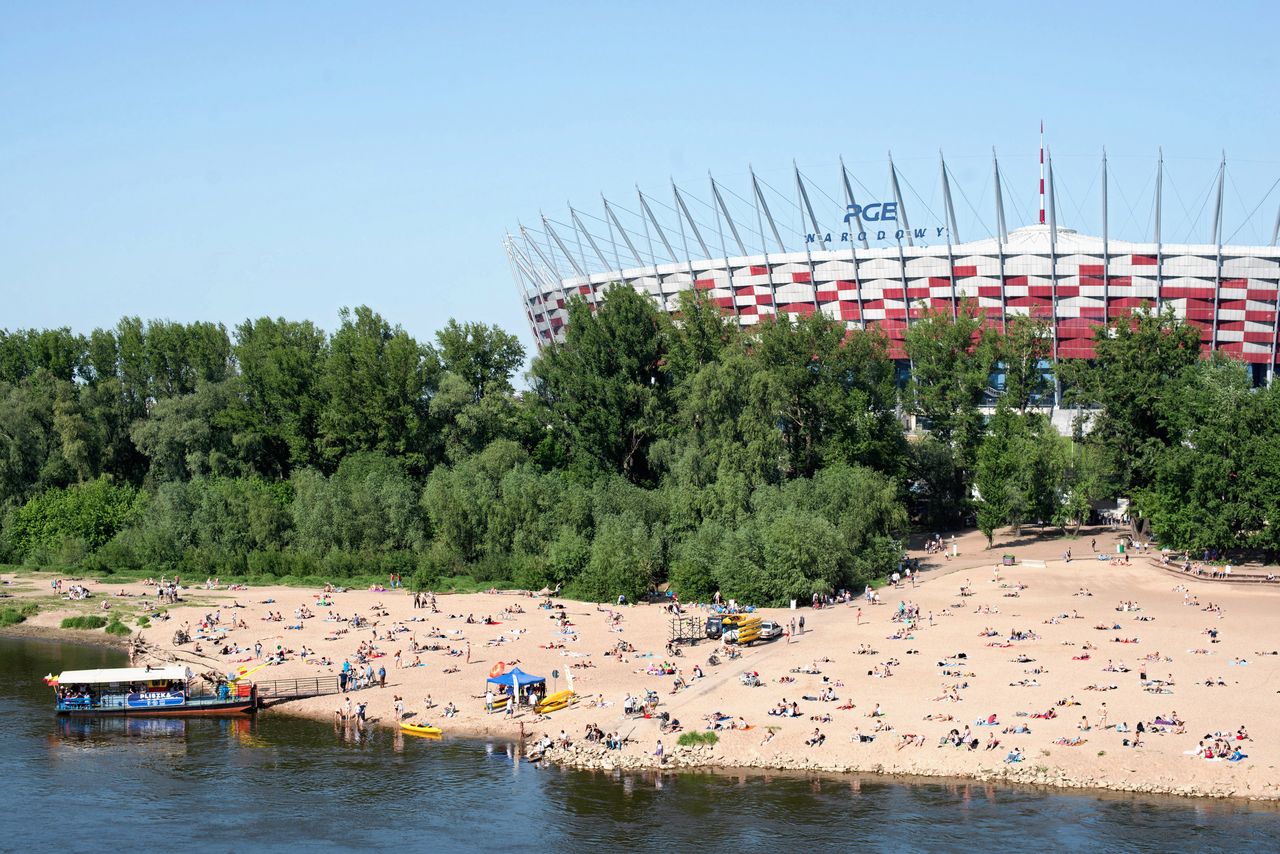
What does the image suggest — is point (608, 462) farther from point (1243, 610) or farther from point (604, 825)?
point (604, 825)

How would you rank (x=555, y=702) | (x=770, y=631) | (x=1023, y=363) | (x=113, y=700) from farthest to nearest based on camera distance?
(x=1023, y=363), (x=770, y=631), (x=113, y=700), (x=555, y=702)

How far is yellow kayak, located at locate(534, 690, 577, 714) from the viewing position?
51.2 m

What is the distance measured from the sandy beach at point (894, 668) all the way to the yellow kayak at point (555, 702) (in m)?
0.77

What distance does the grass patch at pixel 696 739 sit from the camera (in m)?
45.7

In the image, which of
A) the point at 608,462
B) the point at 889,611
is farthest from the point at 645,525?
the point at 889,611

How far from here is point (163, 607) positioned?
75188 millimetres

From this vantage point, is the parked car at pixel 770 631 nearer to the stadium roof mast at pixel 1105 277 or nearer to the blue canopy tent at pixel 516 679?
the blue canopy tent at pixel 516 679

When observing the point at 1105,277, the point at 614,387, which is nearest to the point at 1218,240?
the point at 1105,277

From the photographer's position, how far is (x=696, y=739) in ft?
151

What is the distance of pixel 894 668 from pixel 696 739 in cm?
1237

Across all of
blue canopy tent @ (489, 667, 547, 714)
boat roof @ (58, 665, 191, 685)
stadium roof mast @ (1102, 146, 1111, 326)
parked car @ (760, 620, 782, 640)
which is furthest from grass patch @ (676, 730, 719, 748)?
stadium roof mast @ (1102, 146, 1111, 326)

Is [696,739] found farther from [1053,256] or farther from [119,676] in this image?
[1053,256]

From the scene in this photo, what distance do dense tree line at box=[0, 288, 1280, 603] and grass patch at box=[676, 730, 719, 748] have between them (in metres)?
24.2

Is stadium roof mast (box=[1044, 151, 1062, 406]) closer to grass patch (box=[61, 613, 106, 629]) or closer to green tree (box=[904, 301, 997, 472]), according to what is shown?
green tree (box=[904, 301, 997, 472])
